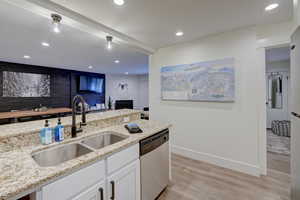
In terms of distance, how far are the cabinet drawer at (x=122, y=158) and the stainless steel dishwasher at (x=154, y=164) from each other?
114mm

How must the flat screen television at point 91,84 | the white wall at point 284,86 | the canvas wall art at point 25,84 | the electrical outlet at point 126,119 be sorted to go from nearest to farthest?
the electrical outlet at point 126,119 < the canvas wall art at point 25,84 < the white wall at point 284,86 < the flat screen television at point 91,84

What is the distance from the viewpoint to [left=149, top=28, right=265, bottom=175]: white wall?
232 centimetres

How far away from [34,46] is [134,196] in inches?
148

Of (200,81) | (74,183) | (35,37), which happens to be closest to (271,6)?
(200,81)

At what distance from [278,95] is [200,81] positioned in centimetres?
427

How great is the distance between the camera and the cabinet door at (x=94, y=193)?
0.99m

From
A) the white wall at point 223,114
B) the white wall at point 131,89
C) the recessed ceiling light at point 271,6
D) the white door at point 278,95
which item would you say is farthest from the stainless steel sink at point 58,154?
the white wall at point 131,89

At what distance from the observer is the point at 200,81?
2.78 metres

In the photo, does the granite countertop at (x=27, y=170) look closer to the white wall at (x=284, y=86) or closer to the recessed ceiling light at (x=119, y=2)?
the recessed ceiling light at (x=119, y=2)

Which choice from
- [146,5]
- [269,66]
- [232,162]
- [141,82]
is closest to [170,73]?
[146,5]

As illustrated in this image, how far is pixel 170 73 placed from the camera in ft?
10.5

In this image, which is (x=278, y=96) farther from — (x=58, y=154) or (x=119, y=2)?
(x=58, y=154)

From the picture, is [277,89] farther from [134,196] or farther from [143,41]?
[134,196]

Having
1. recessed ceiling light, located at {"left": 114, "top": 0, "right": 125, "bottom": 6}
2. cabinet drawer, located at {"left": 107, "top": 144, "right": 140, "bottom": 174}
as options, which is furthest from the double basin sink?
recessed ceiling light, located at {"left": 114, "top": 0, "right": 125, "bottom": 6}
